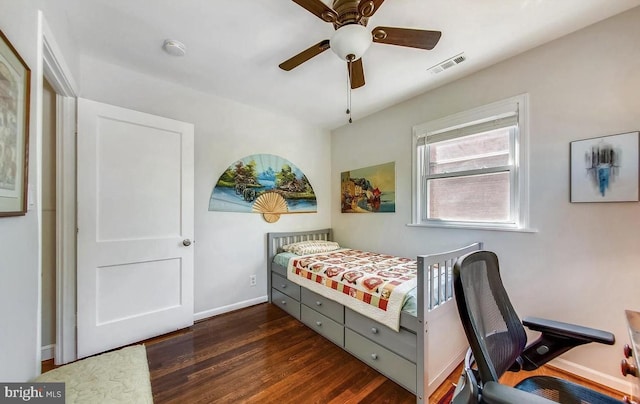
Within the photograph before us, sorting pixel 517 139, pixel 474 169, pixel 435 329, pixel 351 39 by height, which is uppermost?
pixel 351 39

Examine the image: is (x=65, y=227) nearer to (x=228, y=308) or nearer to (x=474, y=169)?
(x=228, y=308)

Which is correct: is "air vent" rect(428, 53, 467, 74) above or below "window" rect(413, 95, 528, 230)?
above

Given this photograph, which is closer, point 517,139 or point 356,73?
point 356,73

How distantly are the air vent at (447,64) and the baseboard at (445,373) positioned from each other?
2444 mm

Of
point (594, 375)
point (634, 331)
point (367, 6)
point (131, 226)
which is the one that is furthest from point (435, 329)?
point (131, 226)

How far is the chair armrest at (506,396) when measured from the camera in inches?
29.4

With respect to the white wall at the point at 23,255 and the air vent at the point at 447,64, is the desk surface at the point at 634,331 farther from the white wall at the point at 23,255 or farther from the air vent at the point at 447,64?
the white wall at the point at 23,255

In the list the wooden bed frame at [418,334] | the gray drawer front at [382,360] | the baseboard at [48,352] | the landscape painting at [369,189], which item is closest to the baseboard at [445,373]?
the wooden bed frame at [418,334]

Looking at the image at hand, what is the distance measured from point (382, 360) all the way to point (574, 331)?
3.73ft

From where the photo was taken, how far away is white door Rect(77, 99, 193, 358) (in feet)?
6.44

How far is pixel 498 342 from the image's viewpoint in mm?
1065

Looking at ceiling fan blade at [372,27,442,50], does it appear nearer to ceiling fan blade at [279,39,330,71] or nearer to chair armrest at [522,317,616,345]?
ceiling fan blade at [279,39,330,71]

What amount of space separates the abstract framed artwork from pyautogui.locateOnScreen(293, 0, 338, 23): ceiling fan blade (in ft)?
6.38

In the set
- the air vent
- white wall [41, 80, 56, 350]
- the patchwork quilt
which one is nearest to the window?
the air vent
